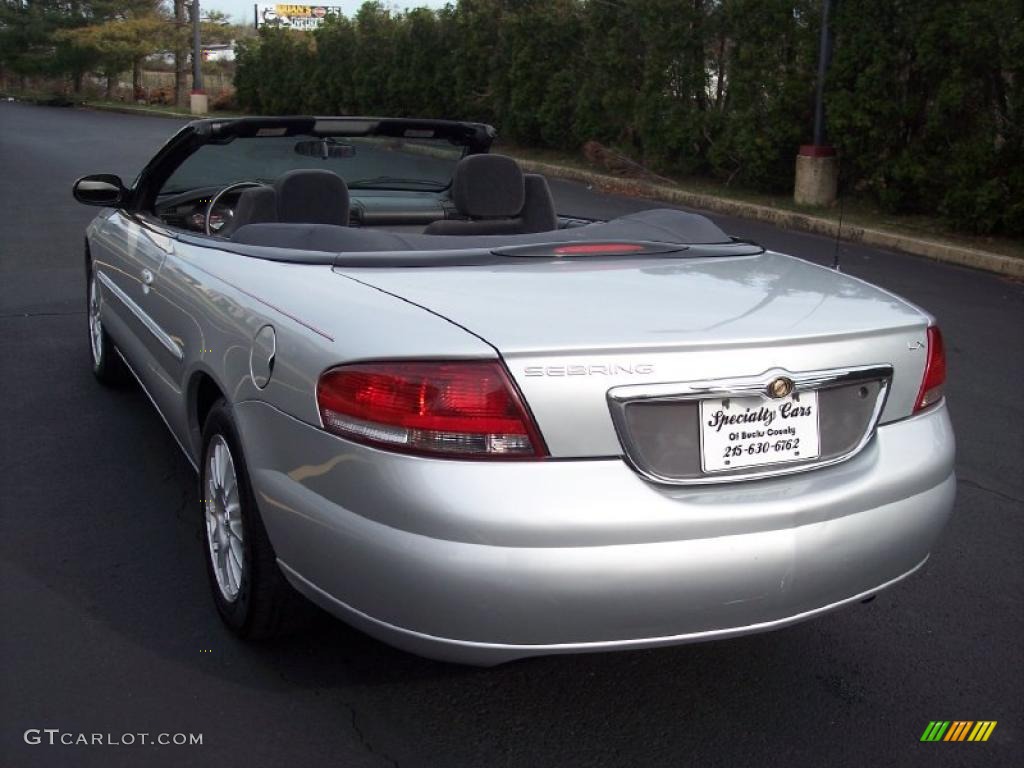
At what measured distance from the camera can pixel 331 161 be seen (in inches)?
194

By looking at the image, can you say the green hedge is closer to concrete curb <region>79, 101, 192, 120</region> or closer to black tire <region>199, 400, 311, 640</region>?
black tire <region>199, 400, 311, 640</region>

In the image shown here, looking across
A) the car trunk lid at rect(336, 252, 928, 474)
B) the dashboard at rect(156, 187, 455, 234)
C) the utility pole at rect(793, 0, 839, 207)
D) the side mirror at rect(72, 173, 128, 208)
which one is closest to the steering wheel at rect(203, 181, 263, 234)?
the dashboard at rect(156, 187, 455, 234)

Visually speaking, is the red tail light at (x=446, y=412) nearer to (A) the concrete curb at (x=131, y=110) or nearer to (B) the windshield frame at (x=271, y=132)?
(B) the windshield frame at (x=271, y=132)

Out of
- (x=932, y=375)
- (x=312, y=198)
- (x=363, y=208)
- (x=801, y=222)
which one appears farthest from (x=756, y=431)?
(x=801, y=222)

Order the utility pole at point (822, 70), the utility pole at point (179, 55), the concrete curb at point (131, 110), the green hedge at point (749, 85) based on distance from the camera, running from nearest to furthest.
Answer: the green hedge at point (749, 85), the utility pole at point (822, 70), the concrete curb at point (131, 110), the utility pole at point (179, 55)

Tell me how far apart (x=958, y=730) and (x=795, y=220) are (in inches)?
451

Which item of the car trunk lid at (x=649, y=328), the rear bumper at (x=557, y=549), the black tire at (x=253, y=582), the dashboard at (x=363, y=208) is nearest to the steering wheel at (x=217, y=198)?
the dashboard at (x=363, y=208)

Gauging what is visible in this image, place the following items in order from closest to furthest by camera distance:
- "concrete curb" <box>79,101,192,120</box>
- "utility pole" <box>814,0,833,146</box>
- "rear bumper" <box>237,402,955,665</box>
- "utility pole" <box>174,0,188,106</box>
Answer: "rear bumper" <box>237,402,955,665</box> → "utility pole" <box>814,0,833,146</box> → "concrete curb" <box>79,101,192,120</box> → "utility pole" <box>174,0,188,106</box>

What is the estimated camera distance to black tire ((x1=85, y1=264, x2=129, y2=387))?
5828 millimetres

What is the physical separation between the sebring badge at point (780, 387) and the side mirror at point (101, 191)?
11.3ft

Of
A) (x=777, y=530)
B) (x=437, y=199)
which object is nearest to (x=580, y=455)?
(x=777, y=530)

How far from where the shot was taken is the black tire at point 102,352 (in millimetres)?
5828

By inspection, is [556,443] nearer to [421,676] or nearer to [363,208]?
[421,676]

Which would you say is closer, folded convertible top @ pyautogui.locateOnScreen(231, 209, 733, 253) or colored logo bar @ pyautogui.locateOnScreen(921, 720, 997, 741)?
colored logo bar @ pyautogui.locateOnScreen(921, 720, 997, 741)
